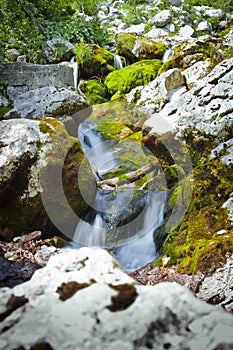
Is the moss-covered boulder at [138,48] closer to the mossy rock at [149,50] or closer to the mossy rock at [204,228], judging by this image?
the mossy rock at [149,50]

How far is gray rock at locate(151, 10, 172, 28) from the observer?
55.7 ft

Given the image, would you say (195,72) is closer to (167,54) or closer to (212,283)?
(167,54)

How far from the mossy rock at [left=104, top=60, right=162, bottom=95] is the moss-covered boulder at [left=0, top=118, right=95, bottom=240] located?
621cm

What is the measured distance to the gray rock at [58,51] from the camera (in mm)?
13094

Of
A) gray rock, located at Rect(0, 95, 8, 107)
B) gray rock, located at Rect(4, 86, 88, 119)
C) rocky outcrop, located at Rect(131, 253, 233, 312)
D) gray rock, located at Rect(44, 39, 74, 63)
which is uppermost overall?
gray rock, located at Rect(44, 39, 74, 63)

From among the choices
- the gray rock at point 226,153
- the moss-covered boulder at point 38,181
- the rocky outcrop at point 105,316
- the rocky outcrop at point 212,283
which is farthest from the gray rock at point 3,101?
the rocky outcrop at point 105,316

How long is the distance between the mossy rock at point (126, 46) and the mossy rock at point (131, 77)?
1.93 metres

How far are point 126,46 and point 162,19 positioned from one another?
189 inches

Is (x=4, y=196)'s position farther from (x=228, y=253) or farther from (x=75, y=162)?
(x=228, y=253)

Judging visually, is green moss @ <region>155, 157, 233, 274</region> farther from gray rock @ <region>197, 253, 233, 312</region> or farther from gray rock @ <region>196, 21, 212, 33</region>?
gray rock @ <region>196, 21, 212, 33</region>

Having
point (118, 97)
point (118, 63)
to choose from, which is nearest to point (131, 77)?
point (118, 97)

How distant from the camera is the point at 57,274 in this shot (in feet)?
5.18

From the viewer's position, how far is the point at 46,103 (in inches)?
338

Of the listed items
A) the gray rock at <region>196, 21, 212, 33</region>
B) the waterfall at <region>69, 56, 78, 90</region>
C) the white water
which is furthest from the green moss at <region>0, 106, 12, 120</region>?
the gray rock at <region>196, 21, 212, 33</region>
